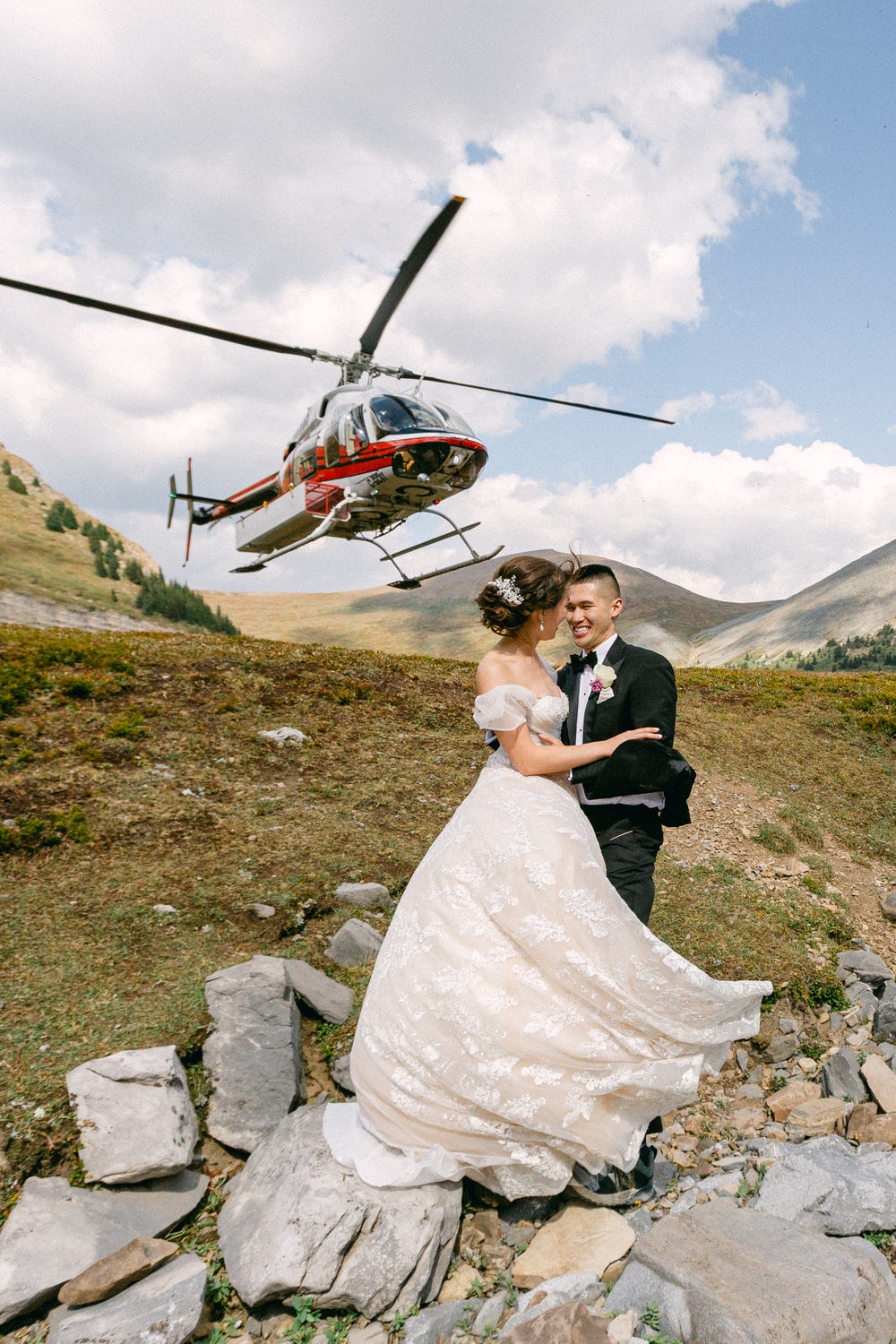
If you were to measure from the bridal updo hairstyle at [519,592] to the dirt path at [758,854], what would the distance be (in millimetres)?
6160

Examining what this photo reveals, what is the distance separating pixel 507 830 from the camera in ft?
13.6

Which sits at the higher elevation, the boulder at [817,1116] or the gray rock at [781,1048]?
the boulder at [817,1116]

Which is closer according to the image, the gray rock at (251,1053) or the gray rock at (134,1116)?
the gray rock at (134,1116)

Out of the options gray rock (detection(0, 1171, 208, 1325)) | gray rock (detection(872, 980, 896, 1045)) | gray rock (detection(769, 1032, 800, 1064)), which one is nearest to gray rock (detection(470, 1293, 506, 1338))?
gray rock (detection(0, 1171, 208, 1325))

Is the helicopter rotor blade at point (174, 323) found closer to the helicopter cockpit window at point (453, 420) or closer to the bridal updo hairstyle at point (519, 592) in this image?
the helicopter cockpit window at point (453, 420)

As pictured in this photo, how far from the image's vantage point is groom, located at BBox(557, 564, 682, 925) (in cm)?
440

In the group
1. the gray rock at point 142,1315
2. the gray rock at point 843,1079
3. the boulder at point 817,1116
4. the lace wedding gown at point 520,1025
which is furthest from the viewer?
the gray rock at point 843,1079

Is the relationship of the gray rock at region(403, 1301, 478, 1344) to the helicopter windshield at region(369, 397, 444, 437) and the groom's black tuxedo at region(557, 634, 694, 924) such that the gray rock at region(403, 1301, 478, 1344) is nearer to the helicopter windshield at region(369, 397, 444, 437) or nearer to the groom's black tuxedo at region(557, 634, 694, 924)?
the groom's black tuxedo at region(557, 634, 694, 924)

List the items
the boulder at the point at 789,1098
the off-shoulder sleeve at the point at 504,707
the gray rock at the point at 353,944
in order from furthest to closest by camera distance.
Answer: the gray rock at the point at 353,944 < the boulder at the point at 789,1098 < the off-shoulder sleeve at the point at 504,707

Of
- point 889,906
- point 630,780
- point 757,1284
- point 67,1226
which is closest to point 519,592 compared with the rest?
point 630,780

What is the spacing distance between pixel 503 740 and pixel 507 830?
1.76 feet

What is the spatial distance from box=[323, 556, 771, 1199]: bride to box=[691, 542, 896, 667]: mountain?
24.9 m

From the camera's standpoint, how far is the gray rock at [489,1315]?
132 inches

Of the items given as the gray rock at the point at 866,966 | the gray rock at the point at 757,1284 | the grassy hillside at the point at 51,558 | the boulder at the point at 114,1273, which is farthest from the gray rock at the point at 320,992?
the grassy hillside at the point at 51,558
